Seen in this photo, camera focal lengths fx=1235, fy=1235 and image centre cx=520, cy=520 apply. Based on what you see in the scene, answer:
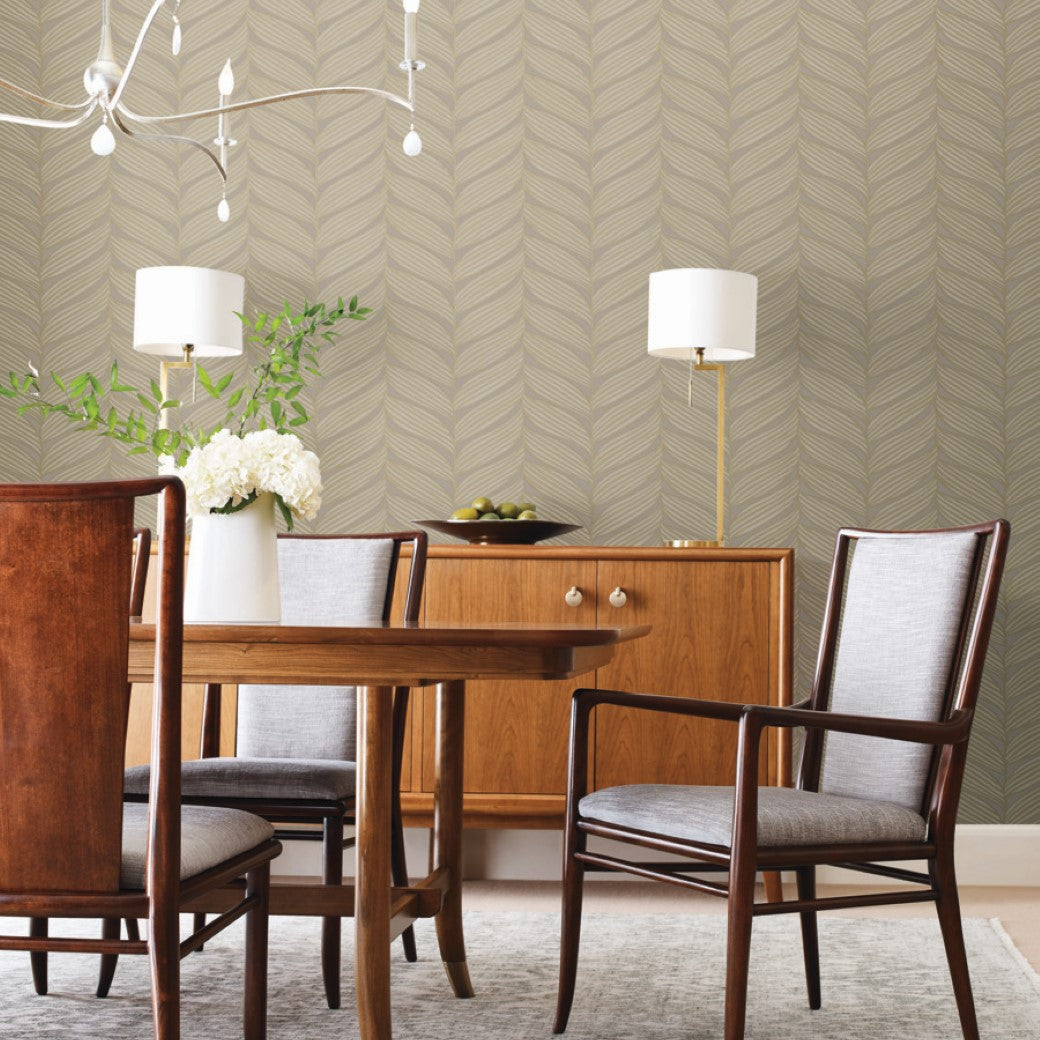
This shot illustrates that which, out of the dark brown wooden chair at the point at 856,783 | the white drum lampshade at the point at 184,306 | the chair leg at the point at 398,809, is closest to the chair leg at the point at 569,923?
the dark brown wooden chair at the point at 856,783

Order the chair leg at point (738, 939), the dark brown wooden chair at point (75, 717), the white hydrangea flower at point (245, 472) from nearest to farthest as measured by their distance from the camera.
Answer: the dark brown wooden chair at point (75, 717) → the chair leg at point (738, 939) → the white hydrangea flower at point (245, 472)

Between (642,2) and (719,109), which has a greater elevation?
(642,2)

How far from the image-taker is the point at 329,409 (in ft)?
12.8

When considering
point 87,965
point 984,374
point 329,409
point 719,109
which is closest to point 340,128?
point 329,409

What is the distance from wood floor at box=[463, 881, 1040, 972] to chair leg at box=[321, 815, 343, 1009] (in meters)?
0.93

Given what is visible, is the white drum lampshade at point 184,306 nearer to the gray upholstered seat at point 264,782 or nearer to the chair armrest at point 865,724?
the gray upholstered seat at point 264,782

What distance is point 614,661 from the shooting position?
10.9 ft

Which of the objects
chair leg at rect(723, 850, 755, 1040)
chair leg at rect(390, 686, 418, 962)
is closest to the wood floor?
chair leg at rect(390, 686, 418, 962)

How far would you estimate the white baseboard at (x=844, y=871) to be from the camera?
3.65 m

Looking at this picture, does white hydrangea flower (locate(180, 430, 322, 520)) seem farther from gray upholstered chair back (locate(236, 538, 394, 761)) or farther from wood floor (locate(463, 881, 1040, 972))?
wood floor (locate(463, 881, 1040, 972))

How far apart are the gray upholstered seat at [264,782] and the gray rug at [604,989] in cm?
40

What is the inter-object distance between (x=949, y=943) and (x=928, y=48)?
2917 mm

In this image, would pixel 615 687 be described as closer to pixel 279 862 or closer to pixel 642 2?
pixel 279 862

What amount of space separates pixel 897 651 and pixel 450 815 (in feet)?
2.89
